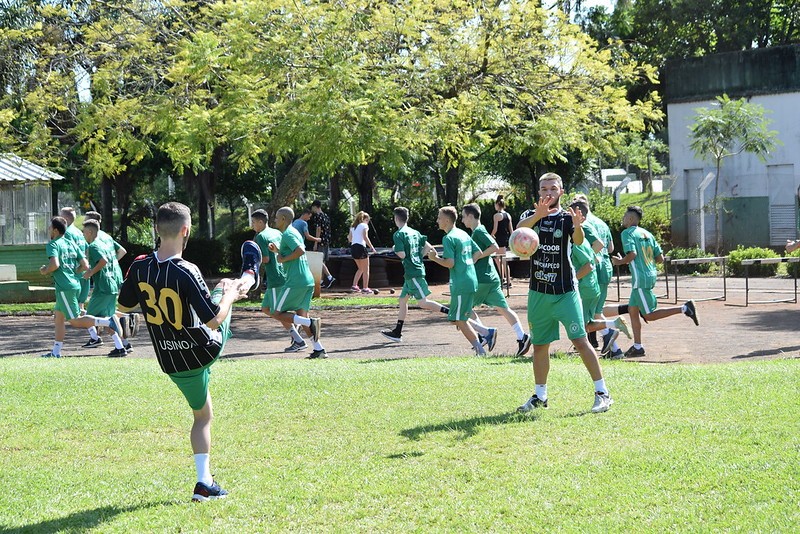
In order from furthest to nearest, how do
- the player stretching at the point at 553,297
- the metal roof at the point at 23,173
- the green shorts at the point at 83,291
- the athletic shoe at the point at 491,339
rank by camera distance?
the metal roof at the point at 23,173 < the green shorts at the point at 83,291 < the athletic shoe at the point at 491,339 < the player stretching at the point at 553,297

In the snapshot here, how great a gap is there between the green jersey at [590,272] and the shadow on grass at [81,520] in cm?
563

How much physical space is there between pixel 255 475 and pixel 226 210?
53.9 meters

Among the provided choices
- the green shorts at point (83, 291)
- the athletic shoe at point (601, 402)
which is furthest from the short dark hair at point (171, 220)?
the green shorts at point (83, 291)

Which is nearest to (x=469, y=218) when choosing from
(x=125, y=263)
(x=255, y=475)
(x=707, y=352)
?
(x=707, y=352)

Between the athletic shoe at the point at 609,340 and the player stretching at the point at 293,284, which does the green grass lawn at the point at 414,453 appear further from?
the player stretching at the point at 293,284

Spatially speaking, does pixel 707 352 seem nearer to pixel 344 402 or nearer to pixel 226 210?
pixel 344 402

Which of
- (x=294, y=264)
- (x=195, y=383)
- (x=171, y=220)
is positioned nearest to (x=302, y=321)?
(x=294, y=264)

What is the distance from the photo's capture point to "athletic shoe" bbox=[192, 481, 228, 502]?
562 centimetres

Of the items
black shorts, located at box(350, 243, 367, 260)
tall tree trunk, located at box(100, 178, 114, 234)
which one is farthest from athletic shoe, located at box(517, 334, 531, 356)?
tall tree trunk, located at box(100, 178, 114, 234)

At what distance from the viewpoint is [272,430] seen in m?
7.48

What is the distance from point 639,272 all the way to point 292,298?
4.42 metres

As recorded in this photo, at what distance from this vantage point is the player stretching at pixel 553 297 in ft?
25.2

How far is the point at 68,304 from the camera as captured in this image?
43.9 ft

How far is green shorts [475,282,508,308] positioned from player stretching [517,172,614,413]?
4431 mm
